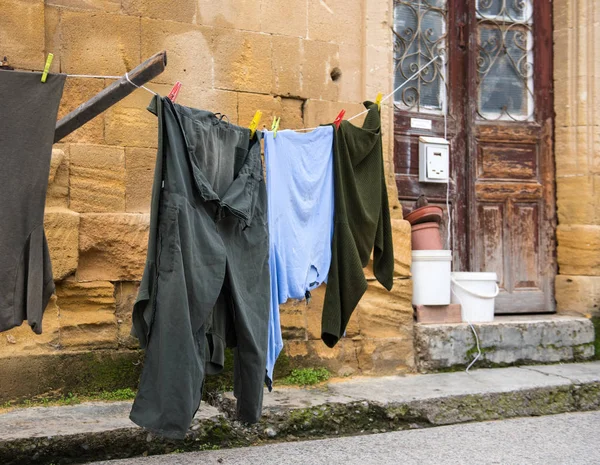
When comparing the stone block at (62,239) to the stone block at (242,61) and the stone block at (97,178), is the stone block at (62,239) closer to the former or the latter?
the stone block at (97,178)

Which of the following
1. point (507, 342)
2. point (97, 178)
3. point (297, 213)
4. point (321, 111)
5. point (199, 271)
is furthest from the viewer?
point (507, 342)

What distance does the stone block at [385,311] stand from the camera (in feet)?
18.1

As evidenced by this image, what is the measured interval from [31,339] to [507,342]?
3.57 meters

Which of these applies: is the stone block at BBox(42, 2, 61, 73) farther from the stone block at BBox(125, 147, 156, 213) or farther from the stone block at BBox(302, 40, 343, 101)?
the stone block at BBox(302, 40, 343, 101)

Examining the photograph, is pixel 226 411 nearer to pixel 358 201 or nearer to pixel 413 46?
pixel 358 201

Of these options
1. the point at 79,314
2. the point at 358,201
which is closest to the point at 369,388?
the point at 358,201

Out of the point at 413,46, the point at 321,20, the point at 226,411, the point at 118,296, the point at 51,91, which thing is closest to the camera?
the point at 51,91

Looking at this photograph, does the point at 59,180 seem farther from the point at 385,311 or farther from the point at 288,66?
the point at 385,311

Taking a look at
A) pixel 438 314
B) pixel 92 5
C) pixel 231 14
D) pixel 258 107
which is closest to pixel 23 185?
pixel 92 5

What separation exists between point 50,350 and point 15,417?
0.52m

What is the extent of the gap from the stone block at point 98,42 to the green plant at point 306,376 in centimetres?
239

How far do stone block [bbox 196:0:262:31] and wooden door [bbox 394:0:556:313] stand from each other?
154cm

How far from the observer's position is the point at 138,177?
4.93m

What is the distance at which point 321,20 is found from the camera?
552 cm
